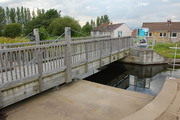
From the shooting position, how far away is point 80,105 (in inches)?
164

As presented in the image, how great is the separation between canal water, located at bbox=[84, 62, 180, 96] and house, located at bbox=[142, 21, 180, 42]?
20263mm

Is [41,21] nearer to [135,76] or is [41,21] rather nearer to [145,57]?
[145,57]

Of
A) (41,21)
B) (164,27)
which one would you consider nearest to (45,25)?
(41,21)

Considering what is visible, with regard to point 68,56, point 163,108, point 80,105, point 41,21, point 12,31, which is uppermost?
A: point 41,21

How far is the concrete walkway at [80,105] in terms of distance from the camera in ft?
11.9

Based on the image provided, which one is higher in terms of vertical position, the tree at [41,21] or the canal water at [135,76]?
the tree at [41,21]

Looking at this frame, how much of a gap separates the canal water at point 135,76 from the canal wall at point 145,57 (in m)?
0.44

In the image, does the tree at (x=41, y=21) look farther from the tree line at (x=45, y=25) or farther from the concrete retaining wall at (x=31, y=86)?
the concrete retaining wall at (x=31, y=86)

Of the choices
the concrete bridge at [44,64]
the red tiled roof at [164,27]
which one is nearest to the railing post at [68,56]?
the concrete bridge at [44,64]

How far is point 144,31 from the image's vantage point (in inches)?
529

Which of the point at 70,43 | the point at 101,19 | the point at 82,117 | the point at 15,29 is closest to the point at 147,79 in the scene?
the point at 70,43

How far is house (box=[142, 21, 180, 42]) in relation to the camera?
2844 centimetres

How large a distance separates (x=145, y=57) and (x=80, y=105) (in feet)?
30.5

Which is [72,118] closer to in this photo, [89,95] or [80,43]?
[89,95]
